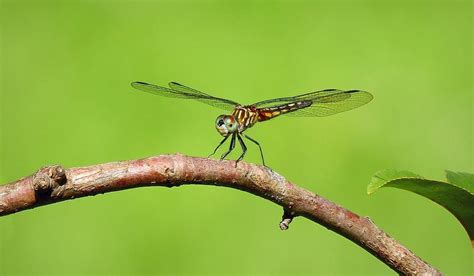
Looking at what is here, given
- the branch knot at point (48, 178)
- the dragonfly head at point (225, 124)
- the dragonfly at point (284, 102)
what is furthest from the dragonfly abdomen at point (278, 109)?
the branch knot at point (48, 178)

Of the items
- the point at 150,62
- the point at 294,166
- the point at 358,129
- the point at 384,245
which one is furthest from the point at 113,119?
the point at 384,245

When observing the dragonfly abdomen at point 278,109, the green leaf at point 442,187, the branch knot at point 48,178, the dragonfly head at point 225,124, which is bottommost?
the green leaf at point 442,187

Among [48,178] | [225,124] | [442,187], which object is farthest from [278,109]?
[48,178]

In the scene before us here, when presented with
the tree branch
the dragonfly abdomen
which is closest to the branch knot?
the tree branch

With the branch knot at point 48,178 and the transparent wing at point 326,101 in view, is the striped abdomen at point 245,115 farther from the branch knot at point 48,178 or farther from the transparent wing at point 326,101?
the branch knot at point 48,178

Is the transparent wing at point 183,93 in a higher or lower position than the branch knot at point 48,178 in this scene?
higher

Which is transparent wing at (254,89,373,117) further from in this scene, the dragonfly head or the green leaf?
the green leaf

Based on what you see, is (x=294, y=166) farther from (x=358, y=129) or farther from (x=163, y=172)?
(x=163, y=172)
